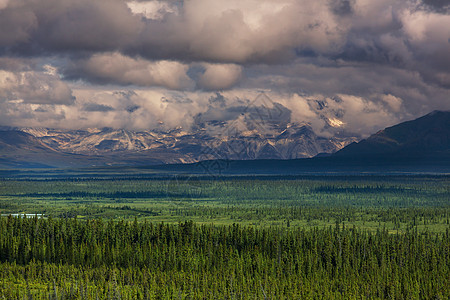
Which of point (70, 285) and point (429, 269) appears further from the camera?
point (429, 269)

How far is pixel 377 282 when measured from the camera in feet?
562

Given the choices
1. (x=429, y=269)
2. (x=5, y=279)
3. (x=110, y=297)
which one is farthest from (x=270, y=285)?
(x=5, y=279)

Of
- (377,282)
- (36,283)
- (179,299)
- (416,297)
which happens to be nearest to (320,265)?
(377,282)

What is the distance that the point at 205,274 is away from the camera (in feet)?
559

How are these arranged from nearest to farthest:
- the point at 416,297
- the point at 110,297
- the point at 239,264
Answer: the point at 110,297 → the point at 416,297 → the point at 239,264

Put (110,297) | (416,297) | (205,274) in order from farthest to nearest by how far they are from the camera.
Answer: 1. (205,274)
2. (416,297)
3. (110,297)

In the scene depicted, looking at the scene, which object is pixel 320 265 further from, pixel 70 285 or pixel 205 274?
pixel 70 285

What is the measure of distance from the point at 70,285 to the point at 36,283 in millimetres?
12093

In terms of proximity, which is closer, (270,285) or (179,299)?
(179,299)

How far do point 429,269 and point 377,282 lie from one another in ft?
99.1

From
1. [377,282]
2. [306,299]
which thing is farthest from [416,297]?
[306,299]

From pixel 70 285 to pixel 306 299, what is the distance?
63.6 metres

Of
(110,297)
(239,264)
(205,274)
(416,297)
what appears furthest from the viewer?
(239,264)

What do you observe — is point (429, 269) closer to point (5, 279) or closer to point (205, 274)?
point (205, 274)
